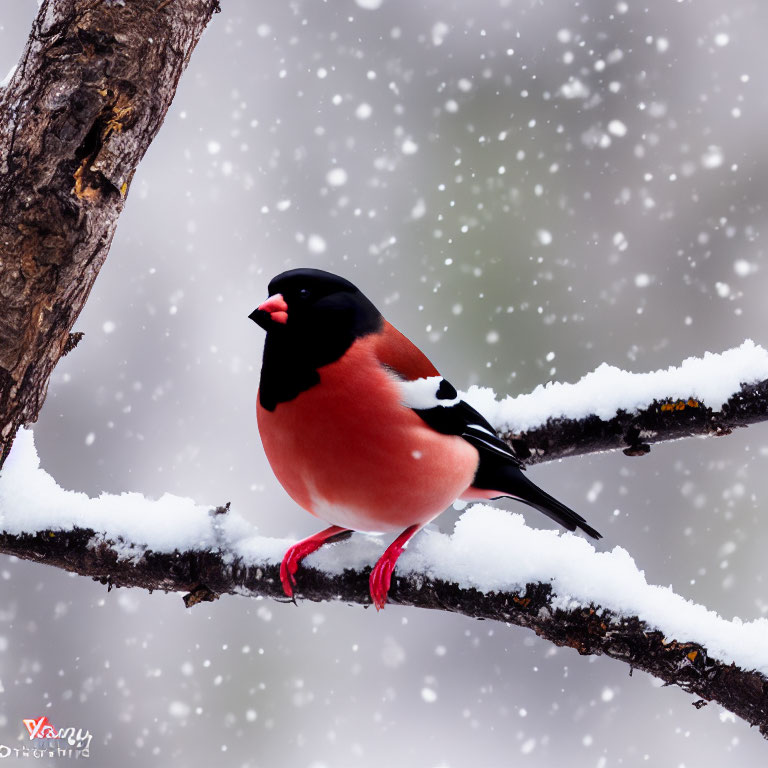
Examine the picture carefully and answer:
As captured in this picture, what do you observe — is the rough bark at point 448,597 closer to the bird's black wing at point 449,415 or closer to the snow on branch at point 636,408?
the bird's black wing at point 449,415

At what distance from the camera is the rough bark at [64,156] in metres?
1.67

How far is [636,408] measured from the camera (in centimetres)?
184

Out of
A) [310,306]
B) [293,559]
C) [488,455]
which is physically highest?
[310,306]

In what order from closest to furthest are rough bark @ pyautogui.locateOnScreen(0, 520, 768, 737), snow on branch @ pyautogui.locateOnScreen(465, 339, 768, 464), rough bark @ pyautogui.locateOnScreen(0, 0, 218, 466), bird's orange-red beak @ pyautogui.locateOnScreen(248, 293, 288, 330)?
rough bark @ pyautogui.locateOnScreen(0, 520, 768, 737) → bird's orange-red beak @ pyautogui.locateOnScreen(248, 293, 288, 330) → rough bark @ pyautogui.locateOnScreen(0, 0, 218, 466) → snow on branch @ pyautogui.locateOnScreen(465, 339, 768, 464)

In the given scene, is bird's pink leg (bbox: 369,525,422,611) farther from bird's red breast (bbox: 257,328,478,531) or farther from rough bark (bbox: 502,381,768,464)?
rough bark (bbox: 502,381,768,464)

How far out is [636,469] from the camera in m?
5.45

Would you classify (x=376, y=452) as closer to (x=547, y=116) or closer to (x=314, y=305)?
(x=314, y=305)

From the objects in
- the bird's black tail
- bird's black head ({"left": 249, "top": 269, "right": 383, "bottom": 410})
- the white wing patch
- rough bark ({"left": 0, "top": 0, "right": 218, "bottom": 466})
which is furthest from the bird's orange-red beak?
the bird's black tail

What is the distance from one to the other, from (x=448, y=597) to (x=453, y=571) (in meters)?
0.05

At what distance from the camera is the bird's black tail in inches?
71.3

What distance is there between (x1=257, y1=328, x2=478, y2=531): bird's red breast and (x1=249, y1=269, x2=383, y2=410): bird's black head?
24mm

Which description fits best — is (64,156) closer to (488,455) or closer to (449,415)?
(449,415)

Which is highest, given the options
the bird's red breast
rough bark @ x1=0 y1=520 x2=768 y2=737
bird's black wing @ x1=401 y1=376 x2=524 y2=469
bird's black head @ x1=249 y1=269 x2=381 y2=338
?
bird's black head @ x1=249 y1=269 x2=381 y2=338

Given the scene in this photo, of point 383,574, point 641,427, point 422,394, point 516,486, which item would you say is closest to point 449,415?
point 422,394
